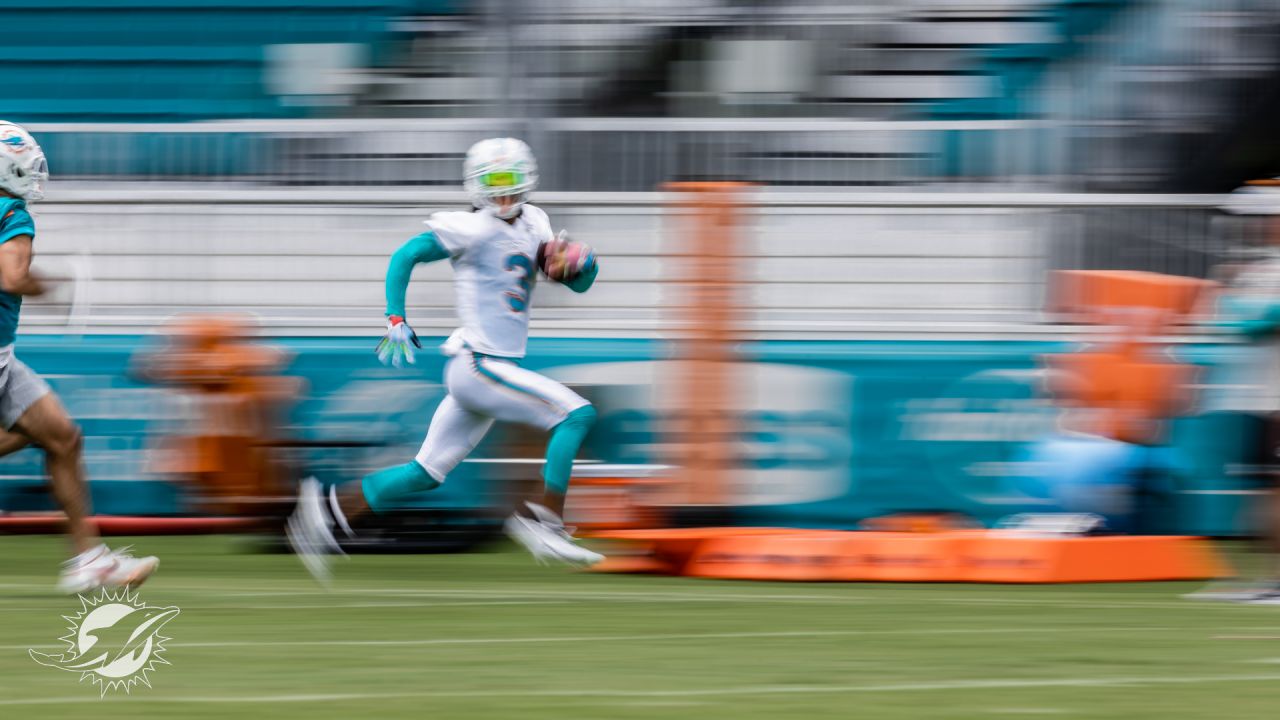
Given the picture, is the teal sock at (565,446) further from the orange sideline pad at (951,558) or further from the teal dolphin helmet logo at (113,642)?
the teal dolphin helmet logo at (113,642)

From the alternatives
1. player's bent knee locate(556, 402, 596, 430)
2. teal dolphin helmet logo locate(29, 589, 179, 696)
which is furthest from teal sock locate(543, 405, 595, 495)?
teal dolphin helmet logo locate(29, 589, 179, 696)

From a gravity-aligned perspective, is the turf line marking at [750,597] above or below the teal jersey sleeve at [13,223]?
below

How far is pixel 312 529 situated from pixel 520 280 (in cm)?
134

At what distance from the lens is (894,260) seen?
1070 centimetres

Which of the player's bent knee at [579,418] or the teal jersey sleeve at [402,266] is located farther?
the player's bent knee at [579,418]

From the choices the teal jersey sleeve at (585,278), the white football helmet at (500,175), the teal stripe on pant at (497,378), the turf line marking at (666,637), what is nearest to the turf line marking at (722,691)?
the turf line marking at (666,637)

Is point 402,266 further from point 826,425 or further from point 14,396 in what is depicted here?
point 826,425

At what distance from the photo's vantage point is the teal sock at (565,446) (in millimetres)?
8477

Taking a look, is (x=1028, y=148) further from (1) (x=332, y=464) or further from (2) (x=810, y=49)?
(1) (x=332, y=464)

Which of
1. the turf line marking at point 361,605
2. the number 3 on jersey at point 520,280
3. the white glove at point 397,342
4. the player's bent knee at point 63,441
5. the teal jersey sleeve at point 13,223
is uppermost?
the teal jersey sleeve at point 13,223

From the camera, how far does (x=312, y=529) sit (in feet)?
27.7

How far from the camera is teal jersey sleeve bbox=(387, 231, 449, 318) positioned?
838 cm

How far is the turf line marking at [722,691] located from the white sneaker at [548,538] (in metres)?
3.04

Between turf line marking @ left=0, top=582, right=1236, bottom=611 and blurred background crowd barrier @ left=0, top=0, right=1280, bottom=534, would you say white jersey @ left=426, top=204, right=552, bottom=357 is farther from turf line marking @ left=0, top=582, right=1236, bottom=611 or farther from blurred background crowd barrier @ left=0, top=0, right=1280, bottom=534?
turf line marking @ left=0, top=582, right=1236, bottom=611
